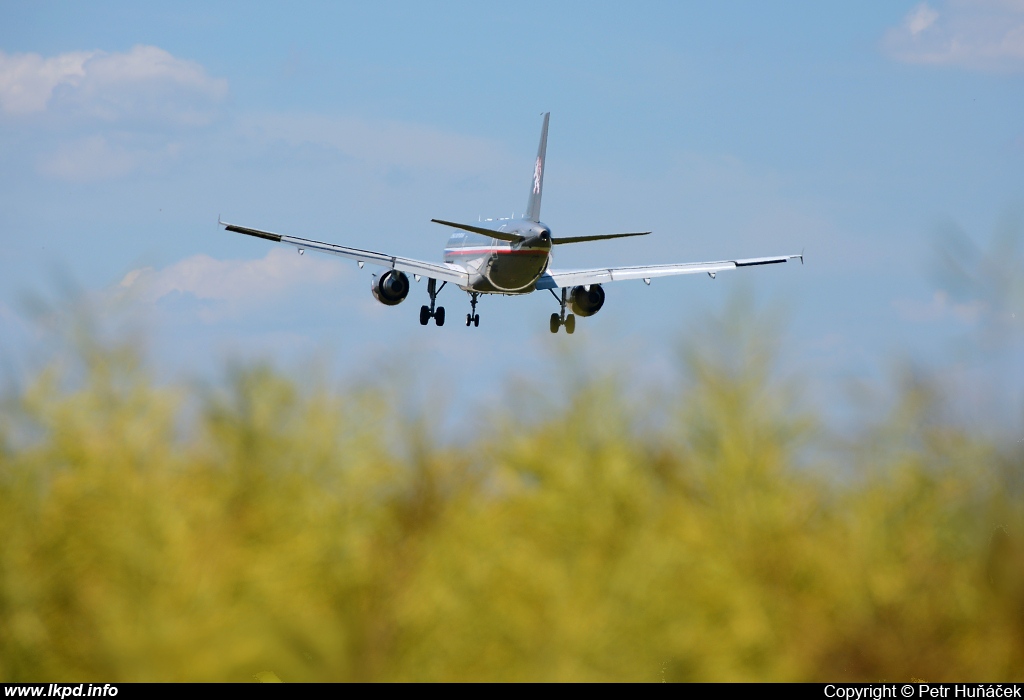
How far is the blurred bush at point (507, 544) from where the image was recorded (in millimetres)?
11789

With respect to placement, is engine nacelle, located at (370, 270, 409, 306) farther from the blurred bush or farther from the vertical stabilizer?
the blurred bush

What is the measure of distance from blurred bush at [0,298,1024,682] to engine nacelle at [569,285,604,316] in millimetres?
51835

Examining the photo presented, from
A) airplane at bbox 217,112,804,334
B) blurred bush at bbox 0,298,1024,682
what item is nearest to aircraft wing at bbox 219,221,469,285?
airplane at bbox 217,112,804,334

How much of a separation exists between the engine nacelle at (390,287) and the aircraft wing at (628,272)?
750cm

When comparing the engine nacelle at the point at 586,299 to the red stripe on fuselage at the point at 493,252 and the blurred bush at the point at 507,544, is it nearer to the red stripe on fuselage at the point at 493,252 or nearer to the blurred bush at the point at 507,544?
the red stripe on fuselage at the point at 493,252

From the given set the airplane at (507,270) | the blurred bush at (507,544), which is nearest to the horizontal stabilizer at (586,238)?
the airplane at (507,270)

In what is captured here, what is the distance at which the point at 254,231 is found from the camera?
2388 inches

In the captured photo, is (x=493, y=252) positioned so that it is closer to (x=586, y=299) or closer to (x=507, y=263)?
(x=507, y=263)

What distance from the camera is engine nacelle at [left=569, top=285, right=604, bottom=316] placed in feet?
220

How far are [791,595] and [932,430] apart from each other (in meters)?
3.40

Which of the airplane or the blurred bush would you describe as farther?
the airplane

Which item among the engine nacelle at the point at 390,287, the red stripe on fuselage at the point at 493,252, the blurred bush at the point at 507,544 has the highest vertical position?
the red stripe on fuselage at the point at 493,252

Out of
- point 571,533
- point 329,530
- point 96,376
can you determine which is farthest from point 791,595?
point 96,376

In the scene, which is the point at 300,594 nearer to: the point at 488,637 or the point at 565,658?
the point at 488,637
